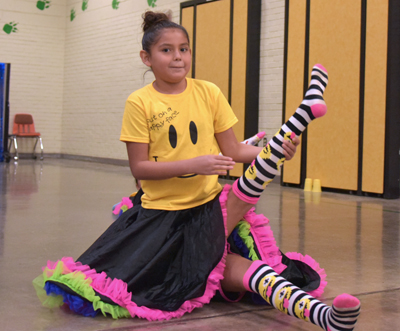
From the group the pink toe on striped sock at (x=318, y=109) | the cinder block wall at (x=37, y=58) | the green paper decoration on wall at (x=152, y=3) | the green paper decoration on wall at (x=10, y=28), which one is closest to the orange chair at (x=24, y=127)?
the cinder block wall at (x=37, y=58)

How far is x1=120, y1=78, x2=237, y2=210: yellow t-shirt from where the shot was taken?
1732mm

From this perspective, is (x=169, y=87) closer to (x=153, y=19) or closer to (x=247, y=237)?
(x=153, y=19)

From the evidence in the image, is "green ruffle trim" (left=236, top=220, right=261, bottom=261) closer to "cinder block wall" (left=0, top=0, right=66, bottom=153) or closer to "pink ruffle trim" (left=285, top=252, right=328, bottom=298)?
"pink ruffle trim" (left=285, top=252, right=328, bottom=298)

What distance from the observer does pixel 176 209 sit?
1.72 meters

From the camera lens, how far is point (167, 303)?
160 cm

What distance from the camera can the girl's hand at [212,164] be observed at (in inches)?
60.8

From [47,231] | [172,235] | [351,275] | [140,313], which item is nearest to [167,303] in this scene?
[140,313]

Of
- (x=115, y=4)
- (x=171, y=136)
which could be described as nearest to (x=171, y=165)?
(x=171, y=136)

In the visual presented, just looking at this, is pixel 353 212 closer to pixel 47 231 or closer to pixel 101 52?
pixel 47 231

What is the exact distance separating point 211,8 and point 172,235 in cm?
596

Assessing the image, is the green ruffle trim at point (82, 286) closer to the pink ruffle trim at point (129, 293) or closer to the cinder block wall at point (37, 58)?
the pink ruffle trim at point (129, 293)

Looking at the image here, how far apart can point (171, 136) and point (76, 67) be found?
9172 millimetres

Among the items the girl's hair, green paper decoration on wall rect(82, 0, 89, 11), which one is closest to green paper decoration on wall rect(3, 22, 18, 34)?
green paper decoration on wall rect(82, 0, 89, 11)

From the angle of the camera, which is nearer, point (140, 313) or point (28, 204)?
point (140, 313)
